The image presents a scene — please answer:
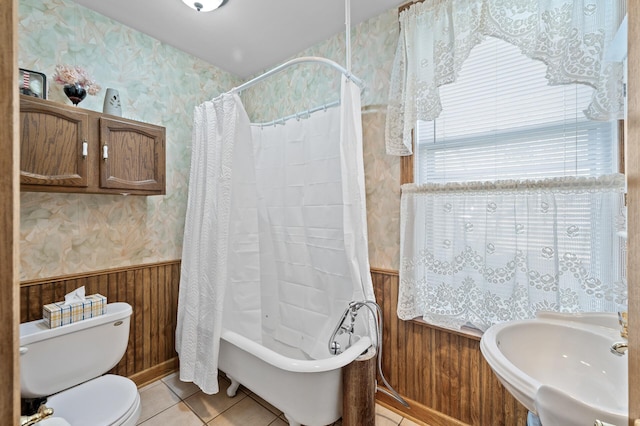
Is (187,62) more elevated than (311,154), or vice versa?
(187,62)

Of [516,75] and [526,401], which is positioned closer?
[526,401]

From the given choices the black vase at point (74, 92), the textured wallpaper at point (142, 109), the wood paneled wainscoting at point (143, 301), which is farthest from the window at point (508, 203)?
the black vase at point (74, 92)

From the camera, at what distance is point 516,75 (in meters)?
1.45

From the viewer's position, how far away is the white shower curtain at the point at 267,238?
72.4 inches

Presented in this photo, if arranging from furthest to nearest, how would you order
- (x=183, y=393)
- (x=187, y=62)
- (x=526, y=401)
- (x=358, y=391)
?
(x=187, y=62)
(x=183, y=393)
(x=358, y=391)
(x=526, y=401)

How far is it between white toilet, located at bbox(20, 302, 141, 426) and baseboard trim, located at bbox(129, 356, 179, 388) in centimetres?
51

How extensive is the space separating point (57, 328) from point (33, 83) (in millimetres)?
1358

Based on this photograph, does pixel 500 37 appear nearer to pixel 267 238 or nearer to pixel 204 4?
pixel 204 4

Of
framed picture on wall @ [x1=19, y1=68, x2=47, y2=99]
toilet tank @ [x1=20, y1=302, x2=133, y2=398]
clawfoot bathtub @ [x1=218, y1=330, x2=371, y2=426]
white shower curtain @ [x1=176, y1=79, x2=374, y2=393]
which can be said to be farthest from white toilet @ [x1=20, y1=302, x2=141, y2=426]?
framed picture on wall @ [x1=19, y1=68, x2=47, y2=99]

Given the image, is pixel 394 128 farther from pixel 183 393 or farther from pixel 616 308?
pixel 183 393

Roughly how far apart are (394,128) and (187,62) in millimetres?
1873

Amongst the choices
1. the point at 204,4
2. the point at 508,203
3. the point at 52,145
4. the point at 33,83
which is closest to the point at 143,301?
the point at 52,145

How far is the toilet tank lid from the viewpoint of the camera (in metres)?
1.44

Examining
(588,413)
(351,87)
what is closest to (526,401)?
(588,413)
